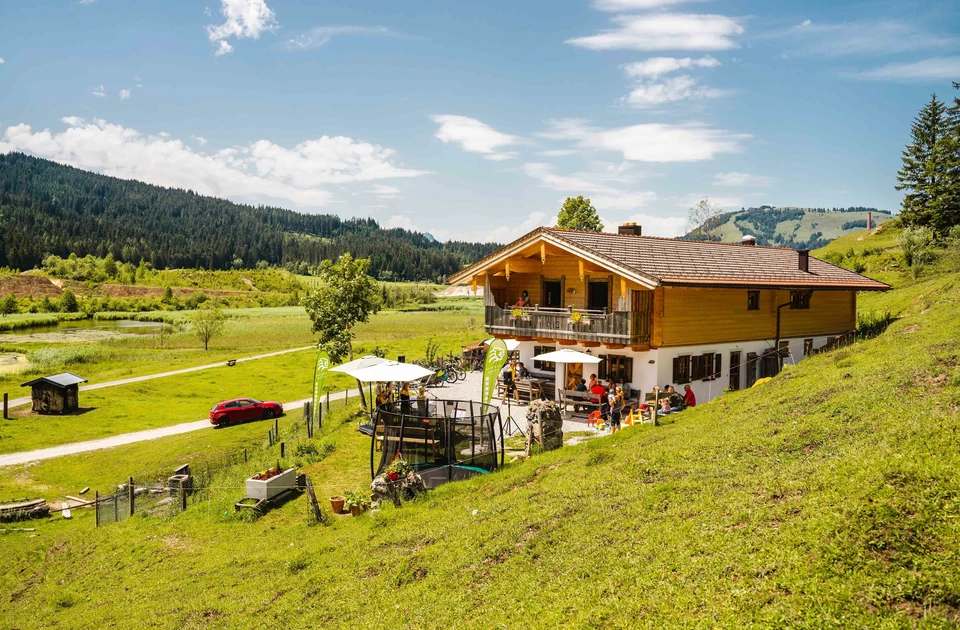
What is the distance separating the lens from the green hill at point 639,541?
19.3 feet

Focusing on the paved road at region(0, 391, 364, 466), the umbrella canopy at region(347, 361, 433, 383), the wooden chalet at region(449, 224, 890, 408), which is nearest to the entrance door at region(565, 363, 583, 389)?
the wooden chalet at region(449, 224, 890, 408)

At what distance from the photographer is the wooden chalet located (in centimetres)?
2352

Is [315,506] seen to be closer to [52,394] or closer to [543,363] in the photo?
[543,363]

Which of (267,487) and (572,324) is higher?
(572,324)

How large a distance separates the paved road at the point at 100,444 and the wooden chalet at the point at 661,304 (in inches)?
610

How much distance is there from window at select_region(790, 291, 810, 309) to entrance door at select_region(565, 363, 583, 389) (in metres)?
11.7

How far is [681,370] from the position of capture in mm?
24438

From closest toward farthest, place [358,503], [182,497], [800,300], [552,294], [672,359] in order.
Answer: [358,503] → [182,497] → [672,359] → [552,294] → [800,300]

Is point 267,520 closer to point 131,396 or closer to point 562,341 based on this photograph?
point 562,341

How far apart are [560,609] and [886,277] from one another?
48366 millimetres

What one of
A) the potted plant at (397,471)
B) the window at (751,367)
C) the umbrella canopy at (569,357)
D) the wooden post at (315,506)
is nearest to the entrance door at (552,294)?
the umbrella canopy at (569,357)

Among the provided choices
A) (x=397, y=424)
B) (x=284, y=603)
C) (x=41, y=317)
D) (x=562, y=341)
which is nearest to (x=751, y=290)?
(x=562, y=341)

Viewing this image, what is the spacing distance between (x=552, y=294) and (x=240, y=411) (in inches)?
670

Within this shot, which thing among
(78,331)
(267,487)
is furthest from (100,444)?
(78,331)
